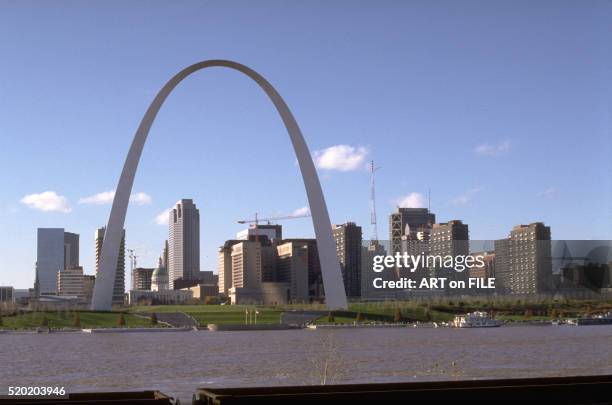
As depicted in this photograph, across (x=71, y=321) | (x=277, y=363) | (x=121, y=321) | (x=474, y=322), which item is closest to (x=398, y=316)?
(x=474, y=322)

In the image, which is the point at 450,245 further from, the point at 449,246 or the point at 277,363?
the point at 277,363

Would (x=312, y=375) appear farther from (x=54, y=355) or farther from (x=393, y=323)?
(x=393, y=323)

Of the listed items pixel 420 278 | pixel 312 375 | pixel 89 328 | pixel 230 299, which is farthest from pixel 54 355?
pixel 230 299

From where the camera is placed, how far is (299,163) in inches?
3002

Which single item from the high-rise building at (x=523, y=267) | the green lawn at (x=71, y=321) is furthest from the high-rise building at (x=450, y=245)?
the green lawn at (x=71, y=321)

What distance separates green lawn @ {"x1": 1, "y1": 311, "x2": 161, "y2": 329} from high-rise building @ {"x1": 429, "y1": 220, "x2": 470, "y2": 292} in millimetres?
54026

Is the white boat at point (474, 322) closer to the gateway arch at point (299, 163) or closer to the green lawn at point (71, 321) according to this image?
the gateway arch at point (299, 163)

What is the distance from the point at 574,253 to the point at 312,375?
103511 millimetres

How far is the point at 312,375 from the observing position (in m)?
29.5

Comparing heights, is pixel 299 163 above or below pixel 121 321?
above


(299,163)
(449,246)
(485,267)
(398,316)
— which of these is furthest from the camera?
(449,246)

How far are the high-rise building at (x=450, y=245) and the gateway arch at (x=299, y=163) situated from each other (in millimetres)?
49434

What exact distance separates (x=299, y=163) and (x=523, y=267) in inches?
2554

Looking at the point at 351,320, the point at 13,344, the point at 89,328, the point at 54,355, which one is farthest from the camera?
the point at 351,320
